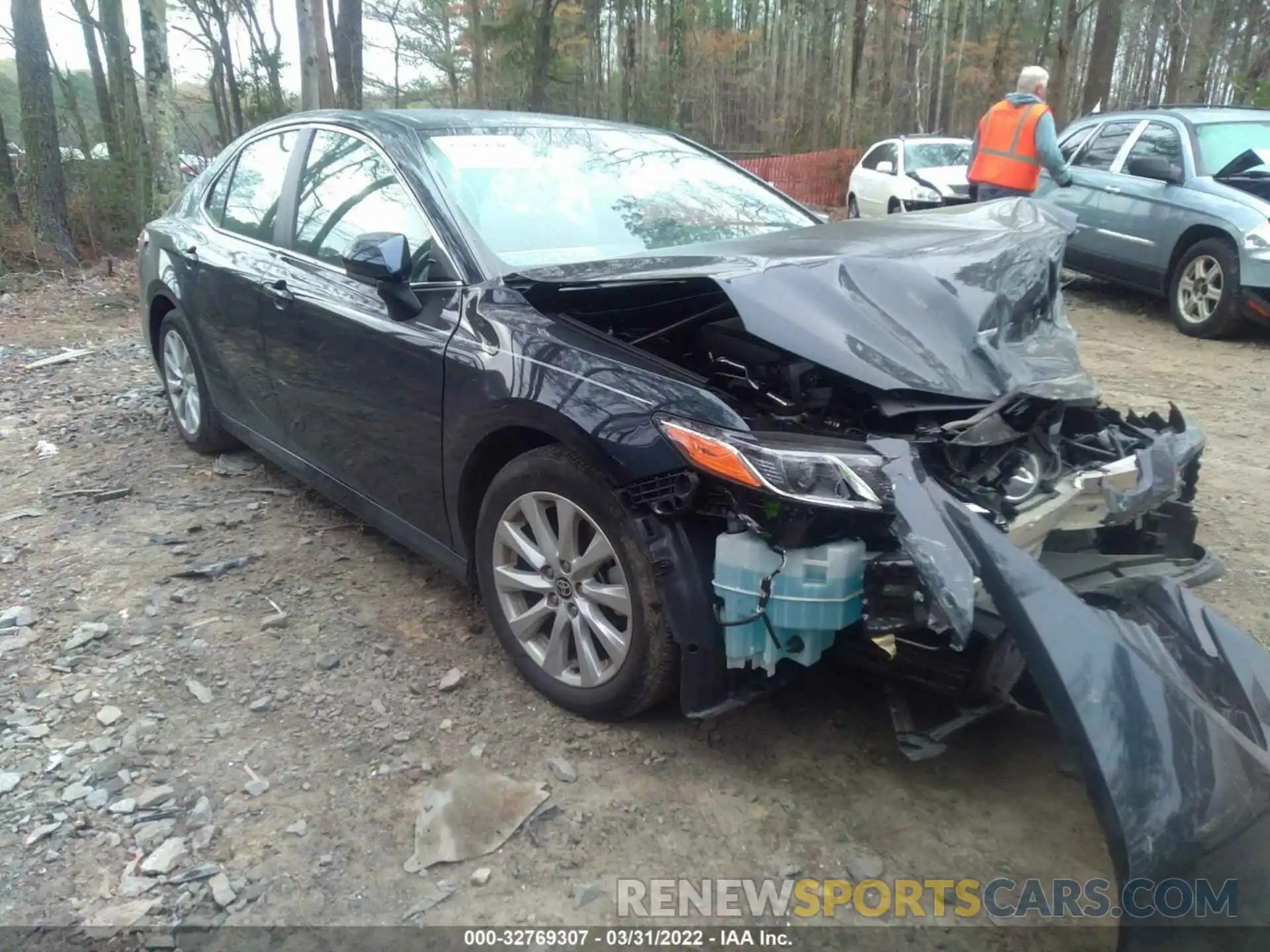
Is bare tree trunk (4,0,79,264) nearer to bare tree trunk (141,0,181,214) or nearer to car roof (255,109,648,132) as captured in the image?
bare tree trunk (141,0,181,214)

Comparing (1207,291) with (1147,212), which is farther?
(1147,212)

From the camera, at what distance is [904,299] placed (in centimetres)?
277

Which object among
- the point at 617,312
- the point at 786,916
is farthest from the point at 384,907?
the point at 617,312

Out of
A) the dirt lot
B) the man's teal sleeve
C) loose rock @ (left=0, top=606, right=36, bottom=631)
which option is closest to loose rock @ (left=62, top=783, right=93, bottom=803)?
the dirt lot

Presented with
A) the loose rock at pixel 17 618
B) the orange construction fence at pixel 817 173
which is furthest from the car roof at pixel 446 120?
the orange construction fence at pixel 817 173

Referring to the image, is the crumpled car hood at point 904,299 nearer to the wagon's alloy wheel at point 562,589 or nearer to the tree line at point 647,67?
the wagon's alloy wheel at point 562,589

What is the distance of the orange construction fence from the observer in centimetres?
2098

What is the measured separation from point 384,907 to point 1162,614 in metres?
2.02

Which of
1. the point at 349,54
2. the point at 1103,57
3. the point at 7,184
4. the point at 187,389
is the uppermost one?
the point at 1103,57

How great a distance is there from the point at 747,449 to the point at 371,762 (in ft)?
4.60

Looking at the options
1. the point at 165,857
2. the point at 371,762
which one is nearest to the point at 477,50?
the point at 371,762

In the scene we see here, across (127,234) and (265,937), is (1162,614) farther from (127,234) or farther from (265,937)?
(127,234)

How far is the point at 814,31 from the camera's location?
37031 mm

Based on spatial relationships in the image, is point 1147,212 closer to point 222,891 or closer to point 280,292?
point 280,292
